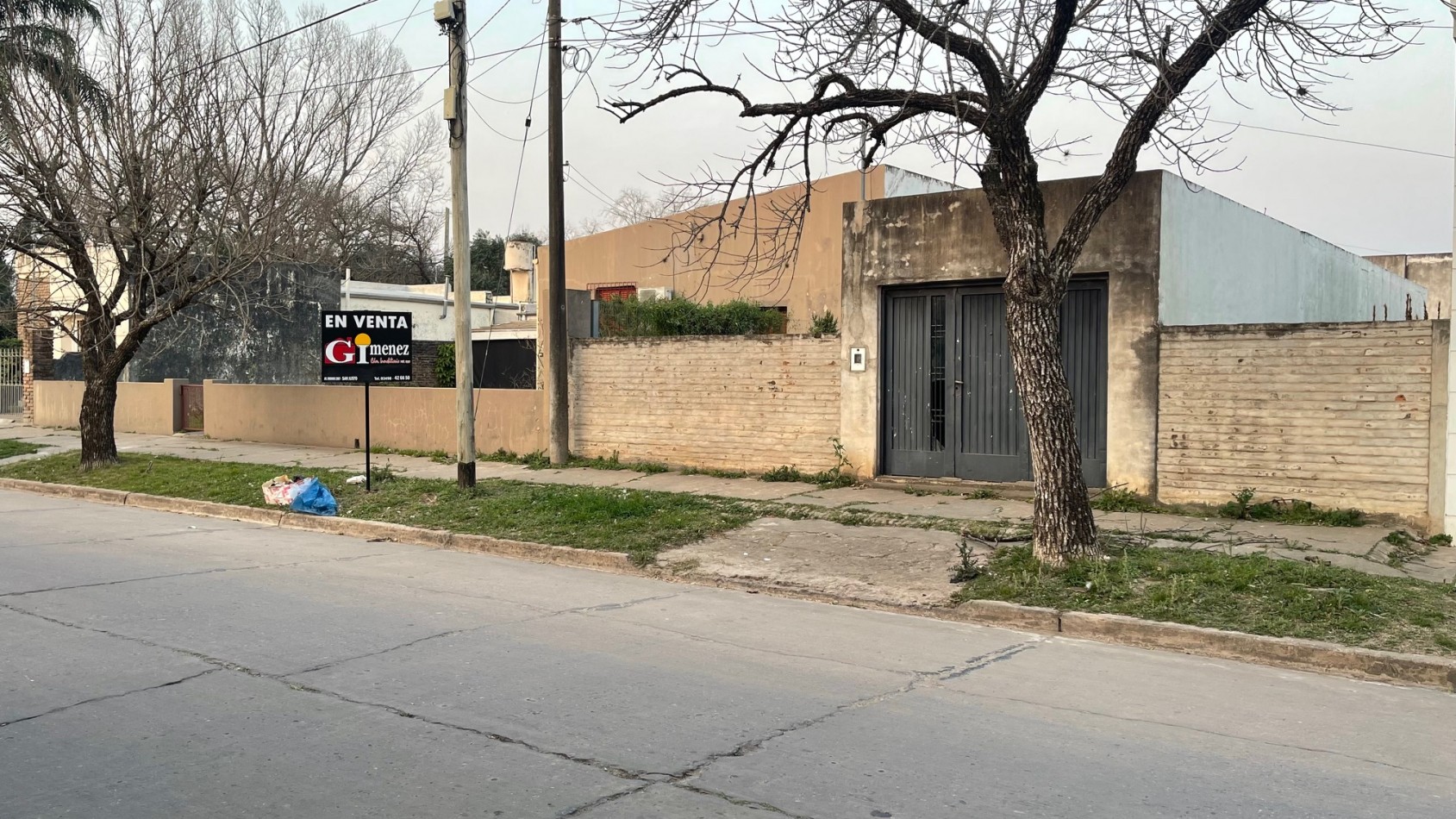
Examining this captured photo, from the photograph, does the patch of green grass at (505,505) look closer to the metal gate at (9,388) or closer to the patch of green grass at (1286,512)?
the patch of green grass at (1286,512)

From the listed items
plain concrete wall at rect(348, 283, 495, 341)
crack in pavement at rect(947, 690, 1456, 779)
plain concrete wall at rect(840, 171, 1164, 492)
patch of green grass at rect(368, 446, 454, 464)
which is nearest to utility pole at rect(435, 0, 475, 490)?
patch of green grass at rect(368, 446, 454, 464)

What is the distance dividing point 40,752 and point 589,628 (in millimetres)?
3583

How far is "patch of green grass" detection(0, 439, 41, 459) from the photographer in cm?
2234

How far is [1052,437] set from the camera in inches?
375

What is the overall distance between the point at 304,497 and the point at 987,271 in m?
9.04

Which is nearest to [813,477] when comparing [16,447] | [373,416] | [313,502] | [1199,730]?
[313,502]

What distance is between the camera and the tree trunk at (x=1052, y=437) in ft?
31.1

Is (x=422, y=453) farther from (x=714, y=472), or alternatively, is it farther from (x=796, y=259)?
(x=796, y=259)

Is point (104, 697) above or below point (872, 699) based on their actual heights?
above

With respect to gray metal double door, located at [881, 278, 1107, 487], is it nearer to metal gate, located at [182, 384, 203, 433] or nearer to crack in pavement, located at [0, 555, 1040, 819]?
crack in pavement, located at [0, 555, 1040, 819]

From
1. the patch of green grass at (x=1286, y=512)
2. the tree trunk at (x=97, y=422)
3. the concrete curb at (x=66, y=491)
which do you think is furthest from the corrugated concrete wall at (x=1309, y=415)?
the tree trunk at (x=97, y=422)

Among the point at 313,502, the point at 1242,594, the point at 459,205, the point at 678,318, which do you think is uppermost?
the point at 459,205

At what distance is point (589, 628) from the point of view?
26.3 ft

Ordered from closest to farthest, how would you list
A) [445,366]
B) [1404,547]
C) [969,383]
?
[1404,547] → [969,383] → [445,366]
